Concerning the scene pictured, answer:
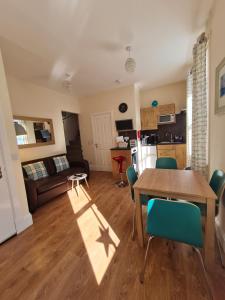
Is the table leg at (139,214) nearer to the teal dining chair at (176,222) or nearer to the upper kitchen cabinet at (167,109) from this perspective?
the teal dining chair at (176,222)

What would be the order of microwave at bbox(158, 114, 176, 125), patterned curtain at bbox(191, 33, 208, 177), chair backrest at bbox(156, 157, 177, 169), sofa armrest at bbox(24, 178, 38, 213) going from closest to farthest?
patterned curtain at bbox(191, 33, 208, 177), chair backrest at bbox(156, 157, 177, 169), sofa armrest at bbox(24, 178, 38, 213), microwave at bbox(158, 114, 176, 125)

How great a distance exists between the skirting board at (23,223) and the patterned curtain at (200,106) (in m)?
2.91

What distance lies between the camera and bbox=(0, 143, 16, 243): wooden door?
197cm

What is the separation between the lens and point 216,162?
189 cm

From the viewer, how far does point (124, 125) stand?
15.4ft

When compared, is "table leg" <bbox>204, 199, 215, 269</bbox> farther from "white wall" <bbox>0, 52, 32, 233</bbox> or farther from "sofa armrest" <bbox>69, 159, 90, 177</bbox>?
"sofa armrest" <bbox>69, 159, 90, 177</bbox>

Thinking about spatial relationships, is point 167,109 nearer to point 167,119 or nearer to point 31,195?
point 167,119

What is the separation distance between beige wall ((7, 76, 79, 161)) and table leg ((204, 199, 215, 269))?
12.0 feet

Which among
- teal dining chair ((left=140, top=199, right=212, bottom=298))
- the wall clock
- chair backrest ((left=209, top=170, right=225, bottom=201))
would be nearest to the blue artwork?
chair backrest ((left=209, top=170, right=225, bottom=201))

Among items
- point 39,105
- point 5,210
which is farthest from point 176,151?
point 5,210

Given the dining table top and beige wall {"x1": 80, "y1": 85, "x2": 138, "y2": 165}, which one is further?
beige wall {"x1": 80, "y1": 85, "x2": 138, "y2": 165}

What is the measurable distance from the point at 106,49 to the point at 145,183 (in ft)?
7.54

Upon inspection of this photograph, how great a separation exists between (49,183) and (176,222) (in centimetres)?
270

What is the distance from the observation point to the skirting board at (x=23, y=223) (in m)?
2.16
